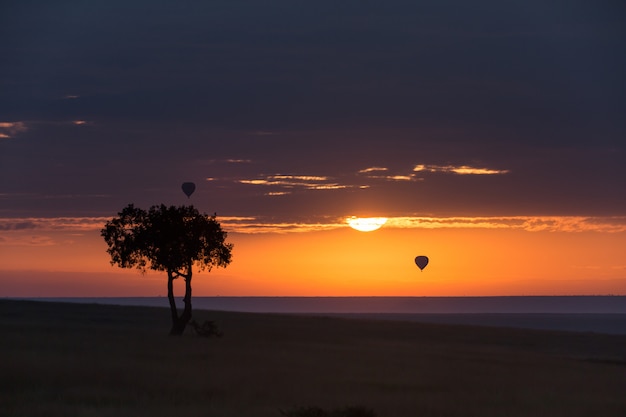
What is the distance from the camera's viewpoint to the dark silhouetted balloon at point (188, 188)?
3356 inches

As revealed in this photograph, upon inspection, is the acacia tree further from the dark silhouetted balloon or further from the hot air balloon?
the hot air balloon

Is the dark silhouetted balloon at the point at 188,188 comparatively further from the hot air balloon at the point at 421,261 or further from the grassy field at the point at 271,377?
the hot air balloon at the point at 421,261

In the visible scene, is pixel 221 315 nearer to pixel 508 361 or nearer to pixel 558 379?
pixel 508 361

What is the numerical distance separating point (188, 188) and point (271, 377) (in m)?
51.1

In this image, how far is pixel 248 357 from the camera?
44.8m

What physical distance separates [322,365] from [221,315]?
59509mm

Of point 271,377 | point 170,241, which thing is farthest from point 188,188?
point 271,377

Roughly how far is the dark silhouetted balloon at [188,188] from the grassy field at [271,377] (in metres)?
22.8

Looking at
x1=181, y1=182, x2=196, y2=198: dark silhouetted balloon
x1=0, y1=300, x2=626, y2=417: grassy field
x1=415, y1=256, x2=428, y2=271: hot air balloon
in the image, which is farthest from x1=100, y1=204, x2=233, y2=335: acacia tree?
x1=415, y1=256, x2=428, y2=271: hot air balloon

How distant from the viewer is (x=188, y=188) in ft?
280

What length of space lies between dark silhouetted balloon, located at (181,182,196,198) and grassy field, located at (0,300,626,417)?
74.8ft

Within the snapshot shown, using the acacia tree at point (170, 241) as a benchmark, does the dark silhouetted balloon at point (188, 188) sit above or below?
above

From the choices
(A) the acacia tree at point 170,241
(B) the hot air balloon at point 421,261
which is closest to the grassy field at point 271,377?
(A) the acacia tree at point 170,241

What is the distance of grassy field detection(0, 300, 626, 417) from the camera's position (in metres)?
28.0
